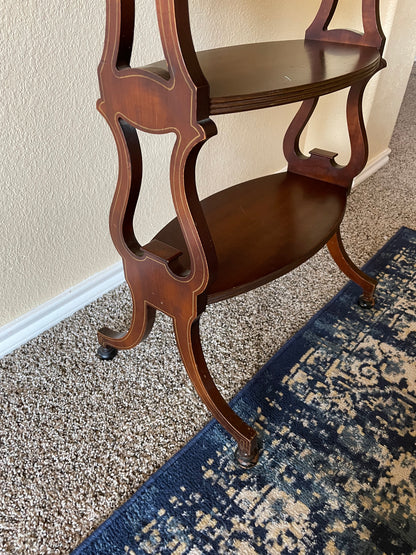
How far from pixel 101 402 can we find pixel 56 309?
0.34 meters

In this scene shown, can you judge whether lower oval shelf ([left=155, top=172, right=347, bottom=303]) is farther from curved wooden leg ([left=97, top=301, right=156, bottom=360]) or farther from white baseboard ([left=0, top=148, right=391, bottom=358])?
white baseboard ([left=0, top=148, right=391, bottom=358])

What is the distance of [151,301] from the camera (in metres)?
0.94

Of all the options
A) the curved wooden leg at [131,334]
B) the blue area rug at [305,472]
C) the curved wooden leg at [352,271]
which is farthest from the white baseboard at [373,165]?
the curved wooden leg at [131,334]

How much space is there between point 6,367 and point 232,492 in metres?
0.65

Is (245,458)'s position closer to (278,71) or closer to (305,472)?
(305,472)

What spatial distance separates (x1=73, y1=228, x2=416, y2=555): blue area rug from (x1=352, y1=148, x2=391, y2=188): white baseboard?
100cm

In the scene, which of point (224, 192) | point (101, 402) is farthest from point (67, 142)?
point (101, 402)

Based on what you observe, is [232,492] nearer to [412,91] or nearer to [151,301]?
[151,301]

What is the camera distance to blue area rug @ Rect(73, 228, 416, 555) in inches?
32.8

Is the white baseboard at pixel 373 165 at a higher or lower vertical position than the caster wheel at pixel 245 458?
higher

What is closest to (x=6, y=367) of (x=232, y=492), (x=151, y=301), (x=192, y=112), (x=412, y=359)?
(x=151, y=301)

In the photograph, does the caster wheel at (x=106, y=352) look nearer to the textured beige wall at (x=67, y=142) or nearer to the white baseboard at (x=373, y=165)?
the textured beige wall at (x=67, y=142)

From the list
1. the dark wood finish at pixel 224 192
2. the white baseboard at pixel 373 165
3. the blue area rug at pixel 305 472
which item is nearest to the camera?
the dark wood finish at pixel 224 192

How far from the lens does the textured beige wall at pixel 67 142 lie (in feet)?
3.19
